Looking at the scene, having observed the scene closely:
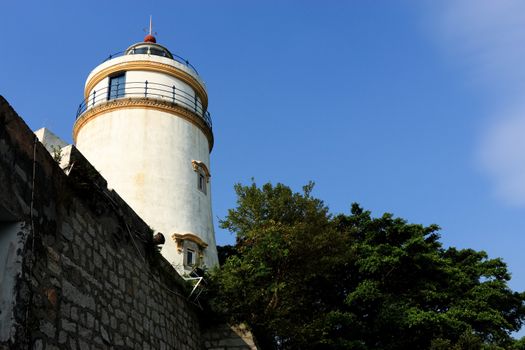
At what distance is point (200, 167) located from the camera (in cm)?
1912

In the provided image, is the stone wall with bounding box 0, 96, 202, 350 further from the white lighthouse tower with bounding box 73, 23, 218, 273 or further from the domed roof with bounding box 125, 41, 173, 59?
the domed roof with bounding box 125, 41, 173, 59

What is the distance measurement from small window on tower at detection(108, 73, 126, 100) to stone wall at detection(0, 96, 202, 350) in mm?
10506

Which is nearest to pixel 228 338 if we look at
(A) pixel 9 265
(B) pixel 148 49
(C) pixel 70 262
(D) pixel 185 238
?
(C) pixel 70 262

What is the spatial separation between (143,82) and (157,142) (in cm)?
241

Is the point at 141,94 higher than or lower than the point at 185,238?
higher

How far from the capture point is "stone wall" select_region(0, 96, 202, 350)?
5.95 metres

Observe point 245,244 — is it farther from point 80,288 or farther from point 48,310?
point 48,310

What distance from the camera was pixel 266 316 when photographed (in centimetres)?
1229

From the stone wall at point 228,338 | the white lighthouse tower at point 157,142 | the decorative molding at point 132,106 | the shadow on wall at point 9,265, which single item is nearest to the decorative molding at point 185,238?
the white lighthouse tower at point 157,142

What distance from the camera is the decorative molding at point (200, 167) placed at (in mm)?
18828

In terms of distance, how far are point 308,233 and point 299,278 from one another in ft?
3.50

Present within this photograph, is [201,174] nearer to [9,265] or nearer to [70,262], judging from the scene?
[70,262]

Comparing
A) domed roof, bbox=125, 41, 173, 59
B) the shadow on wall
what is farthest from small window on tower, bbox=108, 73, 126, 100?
the shadow on wall

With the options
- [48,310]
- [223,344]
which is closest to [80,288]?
[48,310]
